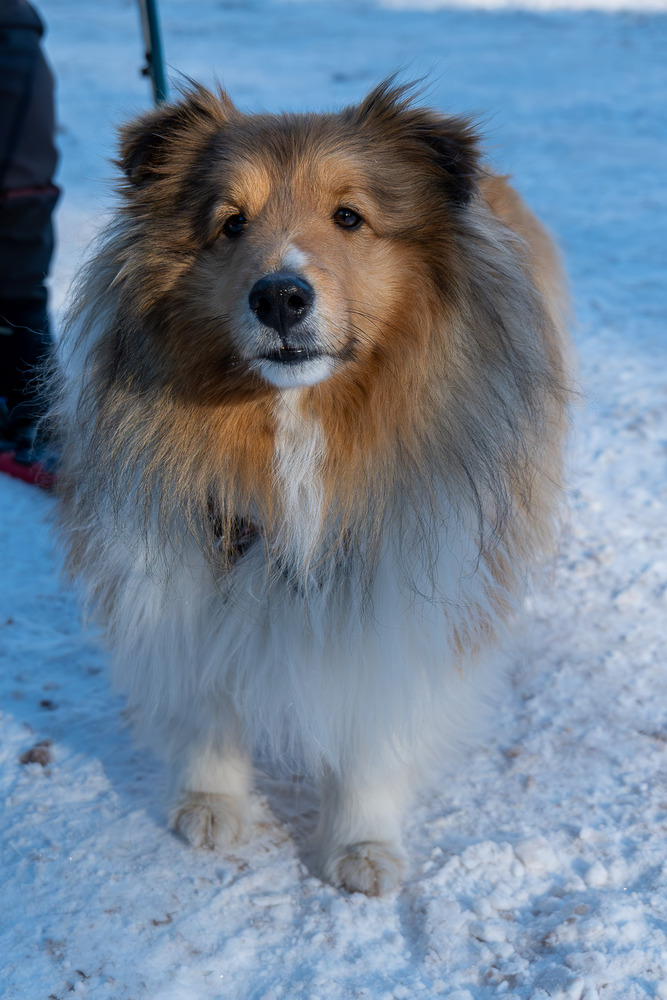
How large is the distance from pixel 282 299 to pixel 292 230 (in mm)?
196

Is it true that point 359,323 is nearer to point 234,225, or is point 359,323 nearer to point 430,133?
point 234,225

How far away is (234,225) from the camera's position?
203cm

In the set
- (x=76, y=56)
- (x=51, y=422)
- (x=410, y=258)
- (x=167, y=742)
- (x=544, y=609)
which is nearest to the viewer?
(x=410, y=258)

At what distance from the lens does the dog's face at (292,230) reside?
191 cm

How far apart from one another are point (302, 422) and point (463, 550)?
0.45 meters

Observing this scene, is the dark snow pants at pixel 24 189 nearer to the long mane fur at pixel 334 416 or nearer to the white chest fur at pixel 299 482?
the long mane fur at pixel 334 416

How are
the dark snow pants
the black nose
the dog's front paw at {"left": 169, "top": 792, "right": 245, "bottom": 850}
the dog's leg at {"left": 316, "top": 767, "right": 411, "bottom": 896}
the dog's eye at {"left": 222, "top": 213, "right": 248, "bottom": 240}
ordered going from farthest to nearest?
the dark snow pants, the dog's front paw at {"left": 169, "top": 792, "right": 245, "bottom": 850}, the dog's leg at {"left": 316, "top": 767, "right": 411, "bottom": 896}, the dog's eye at {"left": 222, "top": 213, "right": 248, "bottom": 240}, the black nose

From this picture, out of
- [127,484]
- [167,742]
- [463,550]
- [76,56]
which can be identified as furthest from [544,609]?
[76,56]

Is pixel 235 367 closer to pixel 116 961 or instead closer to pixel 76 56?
pixel 116 961

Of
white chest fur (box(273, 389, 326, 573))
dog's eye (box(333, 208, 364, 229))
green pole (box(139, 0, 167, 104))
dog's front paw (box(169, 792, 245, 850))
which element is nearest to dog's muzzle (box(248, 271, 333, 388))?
white chest fur (box(273, 389, 326, 573))

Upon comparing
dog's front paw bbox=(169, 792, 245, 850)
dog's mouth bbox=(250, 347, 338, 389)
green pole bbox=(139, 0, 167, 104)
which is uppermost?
green pole bbox=(139, 0, 167, 104)

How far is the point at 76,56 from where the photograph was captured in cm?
891

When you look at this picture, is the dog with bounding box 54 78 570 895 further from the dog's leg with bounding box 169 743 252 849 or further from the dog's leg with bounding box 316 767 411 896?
the dog's leg with bounding box 169 743 252 849

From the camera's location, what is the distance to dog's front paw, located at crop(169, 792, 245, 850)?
2.26 meters
